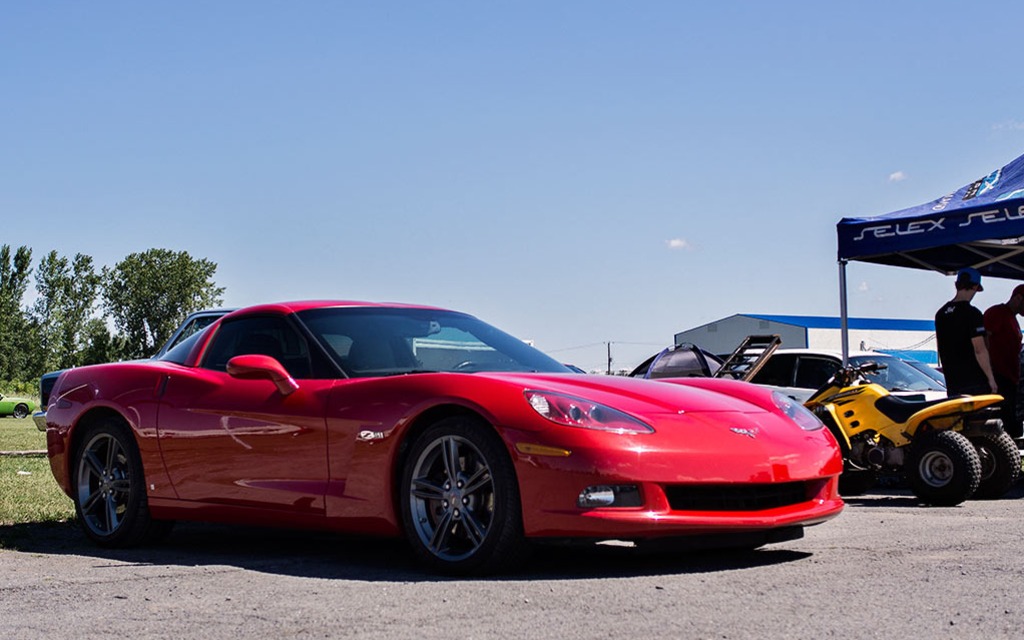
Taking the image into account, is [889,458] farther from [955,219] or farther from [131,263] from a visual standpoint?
[131,263]

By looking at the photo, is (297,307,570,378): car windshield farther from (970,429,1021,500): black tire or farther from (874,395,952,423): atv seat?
(970,429,1021,500): black tire

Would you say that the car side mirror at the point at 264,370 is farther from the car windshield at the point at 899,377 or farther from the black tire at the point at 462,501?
the car windshield at the point at 899,377

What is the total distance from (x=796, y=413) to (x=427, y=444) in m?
1.78

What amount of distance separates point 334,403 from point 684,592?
1.89 meters

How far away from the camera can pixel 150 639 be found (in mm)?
3633

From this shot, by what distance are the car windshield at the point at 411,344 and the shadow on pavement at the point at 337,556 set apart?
2.87 ft

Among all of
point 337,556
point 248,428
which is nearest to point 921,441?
point 337,556

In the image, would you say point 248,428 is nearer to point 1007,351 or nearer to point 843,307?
point 1007,351

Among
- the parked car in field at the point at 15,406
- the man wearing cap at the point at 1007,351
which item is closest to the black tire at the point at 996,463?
the man wearing cap at the point at 1007,351

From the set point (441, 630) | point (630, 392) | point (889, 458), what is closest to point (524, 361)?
point (630, 392)

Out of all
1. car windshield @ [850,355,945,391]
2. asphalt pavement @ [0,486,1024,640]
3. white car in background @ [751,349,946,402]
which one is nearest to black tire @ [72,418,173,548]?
asphalt pavement @ [0,486,1024,640]

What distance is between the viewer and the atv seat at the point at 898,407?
9062 mm

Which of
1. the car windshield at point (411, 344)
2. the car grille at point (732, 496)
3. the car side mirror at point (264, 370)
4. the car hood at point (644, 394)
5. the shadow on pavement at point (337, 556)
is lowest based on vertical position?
the shadow on pavement at point (337, 556)

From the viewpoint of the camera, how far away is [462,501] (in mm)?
4891
